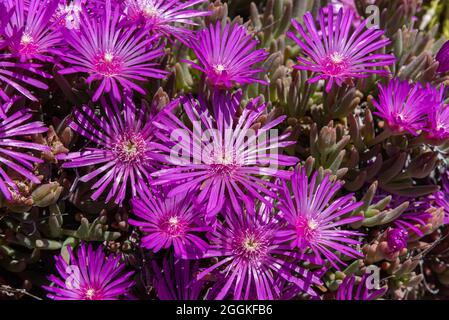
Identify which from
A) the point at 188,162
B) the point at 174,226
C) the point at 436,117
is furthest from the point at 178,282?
the point at 436,117

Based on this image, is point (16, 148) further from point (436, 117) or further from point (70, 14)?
point (436, 117)

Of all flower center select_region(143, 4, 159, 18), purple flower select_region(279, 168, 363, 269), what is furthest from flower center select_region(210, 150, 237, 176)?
flower center select_region(143, 4, 159, 18)

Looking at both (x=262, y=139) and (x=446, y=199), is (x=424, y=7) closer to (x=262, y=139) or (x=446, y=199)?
(x=446, y=199)

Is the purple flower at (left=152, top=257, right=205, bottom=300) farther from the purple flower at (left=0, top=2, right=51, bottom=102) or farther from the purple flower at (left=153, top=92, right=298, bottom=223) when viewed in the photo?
the purple flower at (left=0, top=2, right=51, bottom=102)

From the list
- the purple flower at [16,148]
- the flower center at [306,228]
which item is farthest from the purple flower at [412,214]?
the purple flower at [16,148]

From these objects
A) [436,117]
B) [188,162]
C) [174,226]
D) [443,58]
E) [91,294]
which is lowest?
[91,294]

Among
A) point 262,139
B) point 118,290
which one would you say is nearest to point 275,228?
point 262,139
